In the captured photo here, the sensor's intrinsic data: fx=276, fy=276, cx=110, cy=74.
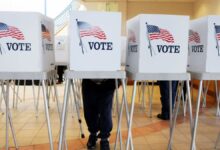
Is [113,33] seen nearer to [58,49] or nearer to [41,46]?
[41,46]

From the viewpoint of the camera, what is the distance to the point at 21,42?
163 centimetres

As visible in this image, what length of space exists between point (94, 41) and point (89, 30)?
70mm

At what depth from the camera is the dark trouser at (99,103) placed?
226 cm

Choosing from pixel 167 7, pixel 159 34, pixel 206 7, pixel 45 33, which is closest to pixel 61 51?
pixel 45 33

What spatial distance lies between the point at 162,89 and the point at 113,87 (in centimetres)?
157

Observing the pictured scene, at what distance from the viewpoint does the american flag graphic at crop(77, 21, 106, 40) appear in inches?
62.8

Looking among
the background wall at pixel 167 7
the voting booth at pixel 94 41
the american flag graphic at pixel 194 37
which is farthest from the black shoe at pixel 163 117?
the background wall at pixel 167 7

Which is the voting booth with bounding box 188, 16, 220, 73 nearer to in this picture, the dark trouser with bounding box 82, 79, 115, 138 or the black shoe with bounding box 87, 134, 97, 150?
the dark trouser with bounding box 82, 79, 115, 138

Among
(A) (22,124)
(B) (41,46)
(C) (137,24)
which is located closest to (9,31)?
(B) (41,46)

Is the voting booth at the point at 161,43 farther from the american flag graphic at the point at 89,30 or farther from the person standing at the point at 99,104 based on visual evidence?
the person standing at the point at 99,104

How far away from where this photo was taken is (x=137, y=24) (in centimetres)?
175

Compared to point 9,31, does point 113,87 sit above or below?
below

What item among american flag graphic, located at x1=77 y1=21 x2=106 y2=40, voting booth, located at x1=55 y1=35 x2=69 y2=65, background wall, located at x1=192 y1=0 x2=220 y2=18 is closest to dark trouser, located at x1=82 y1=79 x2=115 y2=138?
american flag graphic, located at x1=77 y1=21 x2=106 y2=40

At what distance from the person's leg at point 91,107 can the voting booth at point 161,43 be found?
25.3 inches
